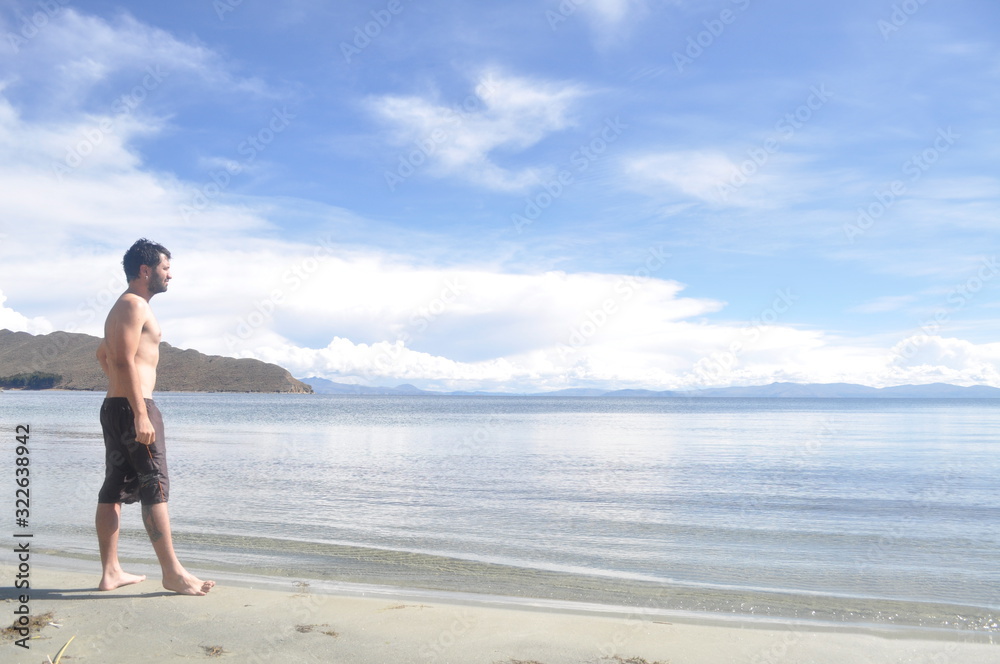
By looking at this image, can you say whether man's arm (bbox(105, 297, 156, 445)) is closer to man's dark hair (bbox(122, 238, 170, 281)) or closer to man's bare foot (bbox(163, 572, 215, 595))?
man's dark hair (bbox(122, 238, 170, 281))

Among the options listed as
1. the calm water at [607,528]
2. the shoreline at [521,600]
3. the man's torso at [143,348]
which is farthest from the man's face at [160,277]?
the calm water at [607,528]

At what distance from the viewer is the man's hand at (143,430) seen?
191 inches

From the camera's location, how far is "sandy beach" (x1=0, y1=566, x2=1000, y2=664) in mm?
4344

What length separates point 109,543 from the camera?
5.43 metres

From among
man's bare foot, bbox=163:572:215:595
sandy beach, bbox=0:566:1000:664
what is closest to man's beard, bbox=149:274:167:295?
man's bare foot, bbox=163:572:215:595

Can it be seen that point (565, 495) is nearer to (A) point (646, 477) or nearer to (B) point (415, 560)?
(A) point (646, 477)

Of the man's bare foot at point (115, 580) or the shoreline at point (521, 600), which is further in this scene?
the shoreline at point (521, 600)

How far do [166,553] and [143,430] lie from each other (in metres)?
1.09

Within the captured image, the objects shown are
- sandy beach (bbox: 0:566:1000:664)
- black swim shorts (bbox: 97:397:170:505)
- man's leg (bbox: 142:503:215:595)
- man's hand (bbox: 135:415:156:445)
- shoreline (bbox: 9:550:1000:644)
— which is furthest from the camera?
shoreline (bbox: 9:550:1000:644)

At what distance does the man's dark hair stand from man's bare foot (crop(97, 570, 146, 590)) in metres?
2.41

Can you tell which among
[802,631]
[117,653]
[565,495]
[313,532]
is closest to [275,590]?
[117,653]

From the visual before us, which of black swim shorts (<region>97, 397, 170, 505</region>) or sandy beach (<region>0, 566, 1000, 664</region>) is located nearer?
sandy beach (<region>0, 566, 1000, 664</region>)

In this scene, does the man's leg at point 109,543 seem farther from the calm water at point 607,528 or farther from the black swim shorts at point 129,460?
the calm water at point 607,528

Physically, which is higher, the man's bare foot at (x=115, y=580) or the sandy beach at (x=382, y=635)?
→ the man's bare foot at (x=115, y=580)
